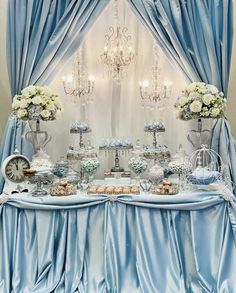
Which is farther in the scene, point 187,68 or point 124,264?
point 187,68

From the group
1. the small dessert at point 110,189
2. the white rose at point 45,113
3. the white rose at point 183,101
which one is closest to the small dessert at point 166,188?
the small dessert at point 110,189

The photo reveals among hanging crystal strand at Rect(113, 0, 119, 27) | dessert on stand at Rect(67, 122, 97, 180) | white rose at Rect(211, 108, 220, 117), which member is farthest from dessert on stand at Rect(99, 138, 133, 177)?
hanging crystal strand at Rect(113, 0, 119, 27)

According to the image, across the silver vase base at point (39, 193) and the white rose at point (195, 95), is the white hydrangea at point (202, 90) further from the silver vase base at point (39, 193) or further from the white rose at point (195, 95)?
the silver vase base at point (39, 193)

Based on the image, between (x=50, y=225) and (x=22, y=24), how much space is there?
1.71 meters

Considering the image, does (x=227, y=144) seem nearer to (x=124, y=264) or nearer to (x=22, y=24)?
(x=124, y=264)

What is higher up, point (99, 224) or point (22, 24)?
point (22, 24)

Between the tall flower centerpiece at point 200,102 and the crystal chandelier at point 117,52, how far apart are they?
0.63 metres

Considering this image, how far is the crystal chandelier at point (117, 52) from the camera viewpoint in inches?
144

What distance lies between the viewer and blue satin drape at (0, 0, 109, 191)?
11.8 ft

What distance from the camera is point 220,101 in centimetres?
330

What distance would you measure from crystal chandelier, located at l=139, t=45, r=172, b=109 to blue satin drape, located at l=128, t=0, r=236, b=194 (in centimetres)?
20

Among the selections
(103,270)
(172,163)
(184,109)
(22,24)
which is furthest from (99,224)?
(22,24)

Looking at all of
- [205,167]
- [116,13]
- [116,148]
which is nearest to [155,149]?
[116,148]

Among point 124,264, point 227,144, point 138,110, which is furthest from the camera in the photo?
point 138,110
